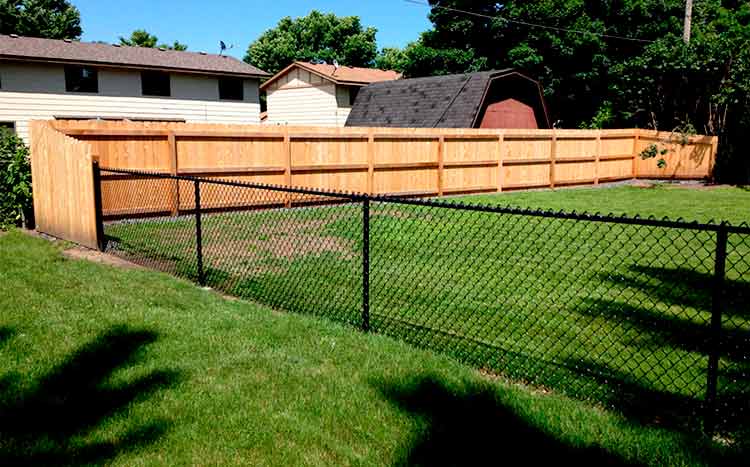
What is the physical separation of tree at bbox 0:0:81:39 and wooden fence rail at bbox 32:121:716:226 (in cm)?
3886

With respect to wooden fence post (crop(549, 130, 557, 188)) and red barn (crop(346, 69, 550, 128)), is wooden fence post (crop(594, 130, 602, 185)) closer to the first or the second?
wooden fence post (crop(549, 130, 557, 188))

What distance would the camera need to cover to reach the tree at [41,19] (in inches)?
1688

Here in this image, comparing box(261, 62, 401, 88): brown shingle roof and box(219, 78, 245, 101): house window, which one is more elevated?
box(261, 62, 401, 88): brown shingle roof

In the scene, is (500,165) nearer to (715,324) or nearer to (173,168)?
(173,168)

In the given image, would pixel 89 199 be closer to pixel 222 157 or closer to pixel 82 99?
pixel 222 157

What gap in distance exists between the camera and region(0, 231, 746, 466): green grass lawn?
3.18m

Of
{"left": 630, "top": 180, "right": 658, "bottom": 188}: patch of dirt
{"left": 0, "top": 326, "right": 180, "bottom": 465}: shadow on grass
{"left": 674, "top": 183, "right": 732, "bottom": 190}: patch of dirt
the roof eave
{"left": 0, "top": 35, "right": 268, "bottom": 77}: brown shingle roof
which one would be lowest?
{"left": 0, "top": 326, "right": 180, "bottom": 465}: shadow on grass

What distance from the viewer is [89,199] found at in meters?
8.46

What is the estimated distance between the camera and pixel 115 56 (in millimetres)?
25500

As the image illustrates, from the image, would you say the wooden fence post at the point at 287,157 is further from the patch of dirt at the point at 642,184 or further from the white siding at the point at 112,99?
the white siding at the point at 112,99

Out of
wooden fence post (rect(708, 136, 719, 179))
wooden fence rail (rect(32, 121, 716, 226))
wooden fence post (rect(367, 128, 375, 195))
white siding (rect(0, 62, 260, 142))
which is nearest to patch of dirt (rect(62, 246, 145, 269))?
wooden fence rail (rect(32, 121, 716, 226))

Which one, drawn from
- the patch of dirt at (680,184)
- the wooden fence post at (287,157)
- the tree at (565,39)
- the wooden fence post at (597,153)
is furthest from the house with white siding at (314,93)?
the wooden fence post at (287,157)

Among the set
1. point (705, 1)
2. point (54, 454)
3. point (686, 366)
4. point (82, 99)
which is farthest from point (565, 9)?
point (54, 454)

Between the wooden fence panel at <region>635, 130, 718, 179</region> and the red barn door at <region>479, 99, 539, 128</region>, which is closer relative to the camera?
the wooden fence panel at <region>635, 130, 718, 179</region>
